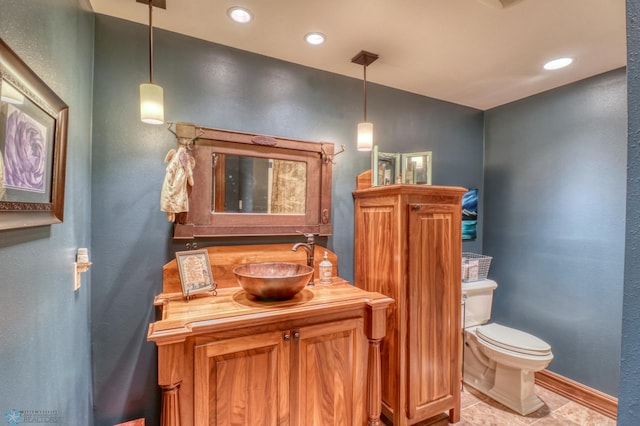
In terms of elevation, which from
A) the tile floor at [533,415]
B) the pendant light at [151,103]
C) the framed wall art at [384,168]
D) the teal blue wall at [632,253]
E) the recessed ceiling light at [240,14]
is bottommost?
the tile floor at [533,415]

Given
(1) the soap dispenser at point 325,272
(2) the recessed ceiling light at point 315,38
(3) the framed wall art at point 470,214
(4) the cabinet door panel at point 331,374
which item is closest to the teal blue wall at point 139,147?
(2) the recessed ceiling light at point 315,38

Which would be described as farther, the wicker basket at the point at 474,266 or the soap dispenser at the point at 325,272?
the wicker basket at the point at 474,266

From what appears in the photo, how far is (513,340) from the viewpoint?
214 centimetres

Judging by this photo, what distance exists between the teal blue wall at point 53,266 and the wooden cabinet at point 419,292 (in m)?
1.67

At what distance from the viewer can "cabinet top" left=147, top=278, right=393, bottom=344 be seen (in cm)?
121

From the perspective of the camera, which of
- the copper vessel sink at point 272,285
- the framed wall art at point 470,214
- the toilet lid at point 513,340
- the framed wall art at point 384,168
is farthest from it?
the framed wall art at point 470,214

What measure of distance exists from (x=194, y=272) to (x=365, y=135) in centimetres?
139

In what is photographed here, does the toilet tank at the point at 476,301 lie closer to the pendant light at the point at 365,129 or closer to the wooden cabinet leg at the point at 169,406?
the pendant light at the point at 365,129

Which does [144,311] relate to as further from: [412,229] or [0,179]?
[412,229]

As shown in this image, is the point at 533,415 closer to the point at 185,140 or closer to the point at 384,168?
the point at 384,168

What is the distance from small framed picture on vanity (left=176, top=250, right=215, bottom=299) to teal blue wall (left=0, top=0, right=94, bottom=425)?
460 millimetres

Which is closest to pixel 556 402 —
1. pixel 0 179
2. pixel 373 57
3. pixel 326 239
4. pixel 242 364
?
pixel 326 239

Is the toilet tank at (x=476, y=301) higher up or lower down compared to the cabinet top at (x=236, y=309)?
lower down

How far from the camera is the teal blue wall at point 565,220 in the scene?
82.0 inches
